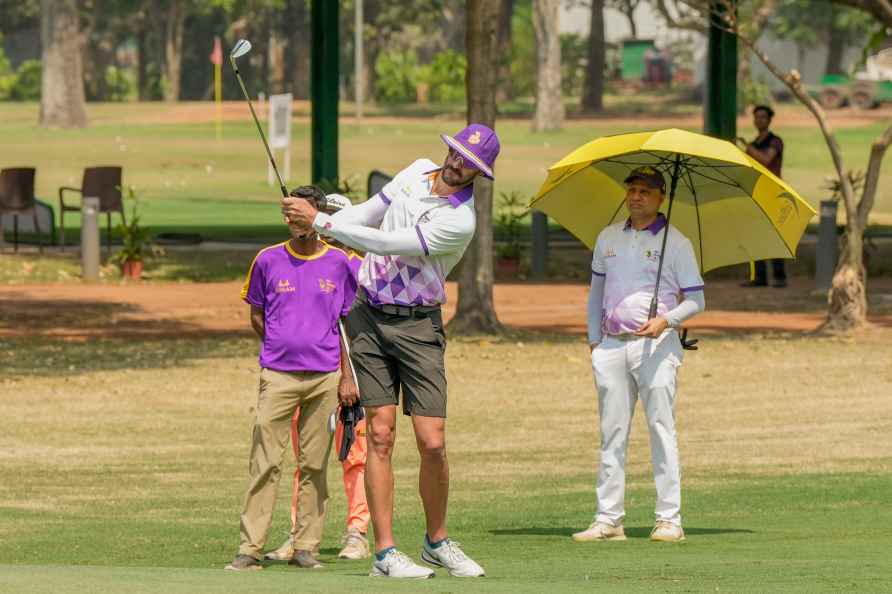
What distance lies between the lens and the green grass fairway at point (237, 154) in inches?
1689

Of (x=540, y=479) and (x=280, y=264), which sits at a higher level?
(x=280, y=264)

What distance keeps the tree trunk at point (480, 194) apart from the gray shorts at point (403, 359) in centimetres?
1271

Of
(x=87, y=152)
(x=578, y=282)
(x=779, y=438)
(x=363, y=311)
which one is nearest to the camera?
(x=363, y=311)

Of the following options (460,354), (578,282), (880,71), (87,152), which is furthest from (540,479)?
(880,71)

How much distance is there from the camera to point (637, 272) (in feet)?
34.6

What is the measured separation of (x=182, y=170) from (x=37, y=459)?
38912 mm

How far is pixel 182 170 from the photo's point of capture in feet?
174

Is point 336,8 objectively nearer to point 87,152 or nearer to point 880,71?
point 87,152

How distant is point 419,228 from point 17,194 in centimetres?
2181

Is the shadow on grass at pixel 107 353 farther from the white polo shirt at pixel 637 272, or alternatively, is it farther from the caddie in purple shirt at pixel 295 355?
the caddie in purple shirt at pixel 295 355

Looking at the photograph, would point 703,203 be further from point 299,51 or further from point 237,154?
point 299,51

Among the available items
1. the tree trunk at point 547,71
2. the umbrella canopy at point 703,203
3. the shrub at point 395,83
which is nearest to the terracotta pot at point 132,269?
the umbrella canopy at point 703,203

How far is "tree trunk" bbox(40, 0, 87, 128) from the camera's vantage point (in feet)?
228

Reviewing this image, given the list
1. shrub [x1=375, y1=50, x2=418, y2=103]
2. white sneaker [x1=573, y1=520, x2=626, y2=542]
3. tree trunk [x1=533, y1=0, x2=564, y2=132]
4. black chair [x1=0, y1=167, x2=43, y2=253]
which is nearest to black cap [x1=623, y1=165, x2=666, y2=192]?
white sneaker [x1=573, y1=520, x2=626, y2=542]
